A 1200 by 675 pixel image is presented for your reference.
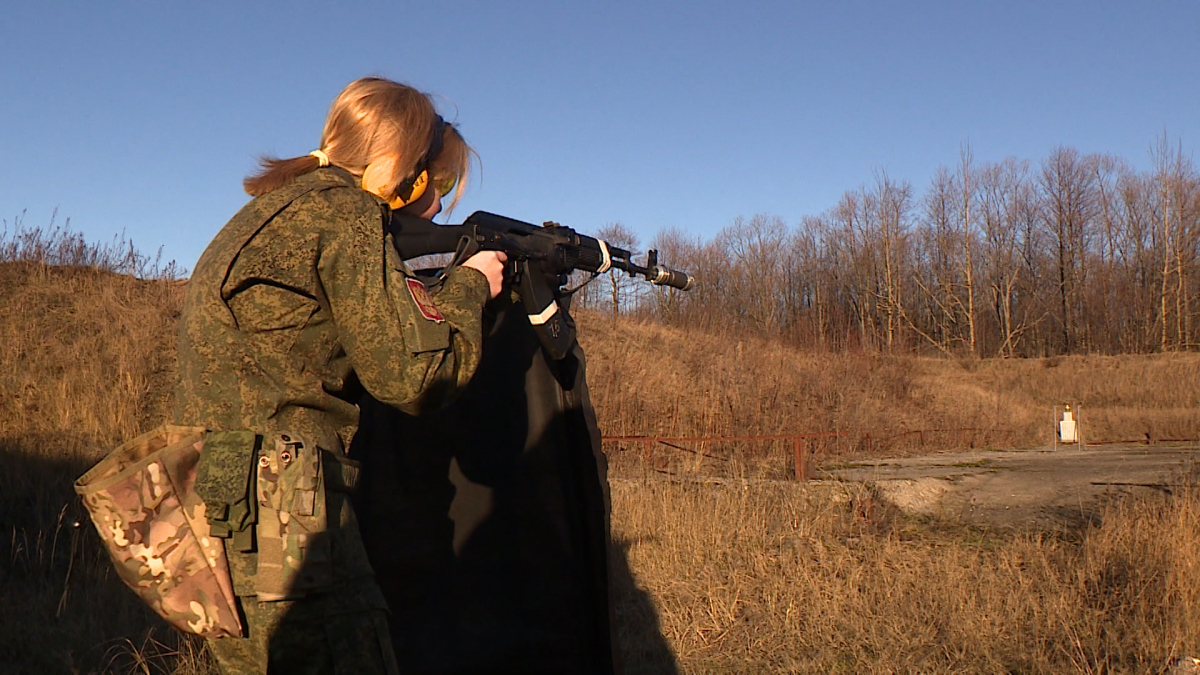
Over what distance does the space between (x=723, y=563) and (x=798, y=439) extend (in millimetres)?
3749

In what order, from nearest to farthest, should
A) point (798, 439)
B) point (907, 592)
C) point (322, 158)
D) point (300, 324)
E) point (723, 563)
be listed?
1. point (300, 324)
2. point (322, 158)
3. point (907, 592)
4. point (723, 563)
5. point (798, 439)

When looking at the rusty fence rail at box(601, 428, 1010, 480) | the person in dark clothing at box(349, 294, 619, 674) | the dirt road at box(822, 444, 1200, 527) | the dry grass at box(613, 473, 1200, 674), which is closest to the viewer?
the person in dark clothing at box(349, 294, 619, 674)

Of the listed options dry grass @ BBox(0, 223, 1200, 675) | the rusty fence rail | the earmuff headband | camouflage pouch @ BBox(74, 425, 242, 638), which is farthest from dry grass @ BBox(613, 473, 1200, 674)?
camouflage pouch @ BBox(74, 425, 242, 638)

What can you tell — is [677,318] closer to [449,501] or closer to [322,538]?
[449,501]

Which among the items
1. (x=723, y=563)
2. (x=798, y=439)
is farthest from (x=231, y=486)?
(x=798, y=439)

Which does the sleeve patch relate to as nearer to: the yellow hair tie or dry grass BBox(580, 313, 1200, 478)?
the yellow hair tie

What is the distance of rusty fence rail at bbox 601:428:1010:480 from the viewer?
9492 millimetres

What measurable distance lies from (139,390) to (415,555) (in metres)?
8.55

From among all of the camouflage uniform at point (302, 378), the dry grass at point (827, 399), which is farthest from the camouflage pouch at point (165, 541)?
the dry grass at point (827, 399)

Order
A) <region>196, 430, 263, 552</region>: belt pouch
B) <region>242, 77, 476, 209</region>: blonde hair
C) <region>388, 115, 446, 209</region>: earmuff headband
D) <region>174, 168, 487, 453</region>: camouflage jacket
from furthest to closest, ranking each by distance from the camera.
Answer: <region>388, 115, 446, 209</region>: earmuff headband < <region>242, 77, 476, 209</region>: blonde hair < <region>174, 168, 487, 453</region>: camouflage jacket < <region>196, 430, 263, 552</region>: belt pouch

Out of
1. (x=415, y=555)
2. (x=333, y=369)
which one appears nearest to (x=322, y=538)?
(x=333, y=369)

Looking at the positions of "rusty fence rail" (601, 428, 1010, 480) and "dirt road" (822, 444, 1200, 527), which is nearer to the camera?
"dirt road" (822, 444, 1200, 527)

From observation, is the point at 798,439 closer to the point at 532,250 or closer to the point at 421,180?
the point at 532,250

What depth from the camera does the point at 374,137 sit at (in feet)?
6.84
